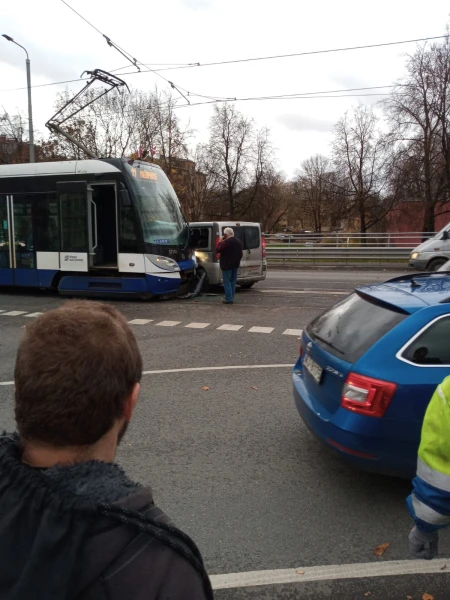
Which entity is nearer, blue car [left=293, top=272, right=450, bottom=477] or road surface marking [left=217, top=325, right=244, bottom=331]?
blue car [left=293, top=272, right=450, bottom=477]

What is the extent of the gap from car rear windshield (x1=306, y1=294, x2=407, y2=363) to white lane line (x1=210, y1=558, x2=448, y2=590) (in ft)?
4.05

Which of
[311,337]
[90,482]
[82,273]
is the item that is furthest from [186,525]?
[82,273]

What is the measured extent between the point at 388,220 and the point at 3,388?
144 ft

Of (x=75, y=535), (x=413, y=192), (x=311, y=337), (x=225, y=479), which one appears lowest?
(x=225, y=479)

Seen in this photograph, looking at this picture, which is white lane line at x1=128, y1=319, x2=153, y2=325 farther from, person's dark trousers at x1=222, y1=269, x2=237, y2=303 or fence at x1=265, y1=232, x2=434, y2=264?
fence at x1=265, y1=232, x2=434, y2=264

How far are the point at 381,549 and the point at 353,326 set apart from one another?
1.51 meters

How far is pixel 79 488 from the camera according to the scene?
3.24 ft

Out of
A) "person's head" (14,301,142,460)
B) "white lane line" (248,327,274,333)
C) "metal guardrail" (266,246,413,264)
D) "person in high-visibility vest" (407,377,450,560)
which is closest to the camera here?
"person's head" (14,301,142,460)

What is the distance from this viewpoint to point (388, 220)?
4531 cm

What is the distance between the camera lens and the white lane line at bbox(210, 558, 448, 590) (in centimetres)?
260

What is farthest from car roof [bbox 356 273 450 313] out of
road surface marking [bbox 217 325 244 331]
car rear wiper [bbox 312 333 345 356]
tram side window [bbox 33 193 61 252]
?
tram side window [bbox 33 193 61 252]

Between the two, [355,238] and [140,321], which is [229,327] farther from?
[355,238]

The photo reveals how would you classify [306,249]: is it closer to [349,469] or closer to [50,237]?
[50,237]

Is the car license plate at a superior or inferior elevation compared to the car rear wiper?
inferior
